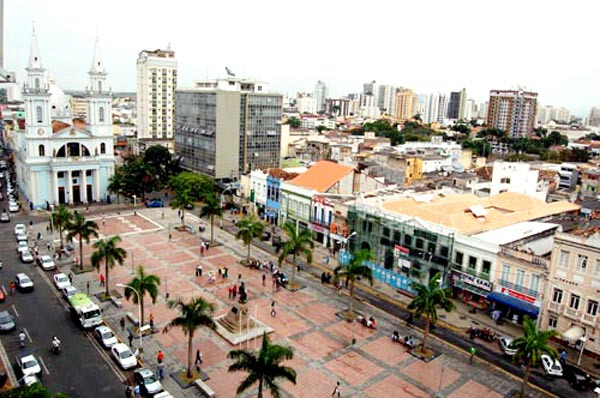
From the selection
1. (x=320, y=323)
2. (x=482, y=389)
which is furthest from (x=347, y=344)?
(x=482, y=389)

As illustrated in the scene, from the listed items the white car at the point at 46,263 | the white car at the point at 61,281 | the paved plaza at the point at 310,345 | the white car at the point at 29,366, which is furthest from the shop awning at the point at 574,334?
the white car at the point at 46,263

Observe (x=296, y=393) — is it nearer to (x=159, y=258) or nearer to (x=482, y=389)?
(x=482, y=389)

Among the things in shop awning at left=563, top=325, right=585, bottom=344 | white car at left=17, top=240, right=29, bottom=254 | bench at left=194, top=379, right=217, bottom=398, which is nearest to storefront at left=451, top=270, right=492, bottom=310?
shop awning at left=563, top=325, right=585, bottom=344

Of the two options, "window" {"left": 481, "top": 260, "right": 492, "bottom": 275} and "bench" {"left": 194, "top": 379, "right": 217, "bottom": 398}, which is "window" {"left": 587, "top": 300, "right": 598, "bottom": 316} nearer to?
"window" {"left": 481, "top": 260, "right": 492, "bottom": 275}

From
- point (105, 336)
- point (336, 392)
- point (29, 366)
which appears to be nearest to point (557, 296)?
point (336, 392)

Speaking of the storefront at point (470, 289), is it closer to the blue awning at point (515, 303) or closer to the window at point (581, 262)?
the blue awning at point (515, 303)
